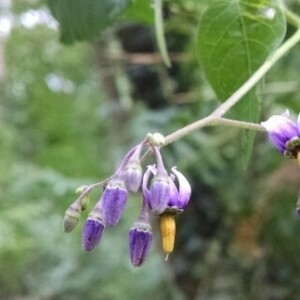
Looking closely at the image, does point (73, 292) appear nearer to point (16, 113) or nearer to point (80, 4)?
point (16, 113)


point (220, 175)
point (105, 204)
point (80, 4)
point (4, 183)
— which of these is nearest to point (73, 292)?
point (4, 183)

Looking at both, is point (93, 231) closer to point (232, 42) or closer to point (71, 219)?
point (71, 219)

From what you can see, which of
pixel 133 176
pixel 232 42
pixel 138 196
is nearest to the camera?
pixel 133 176

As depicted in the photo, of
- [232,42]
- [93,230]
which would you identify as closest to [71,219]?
[93,230]

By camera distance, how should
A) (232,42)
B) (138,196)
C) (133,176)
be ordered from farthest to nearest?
(138,196) < (232,42) < (133,176)

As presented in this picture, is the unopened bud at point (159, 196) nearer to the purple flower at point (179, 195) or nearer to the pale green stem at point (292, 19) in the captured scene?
the purple flower at point (179, 195)

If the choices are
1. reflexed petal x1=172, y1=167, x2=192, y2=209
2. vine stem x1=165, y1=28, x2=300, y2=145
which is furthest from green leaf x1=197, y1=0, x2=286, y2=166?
reflexed petal x1=172, y1=167, x2=192, y2=209

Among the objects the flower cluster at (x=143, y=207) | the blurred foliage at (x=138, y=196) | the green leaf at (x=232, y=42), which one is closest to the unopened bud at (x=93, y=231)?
the flower cluster at (x=143, y=207)
